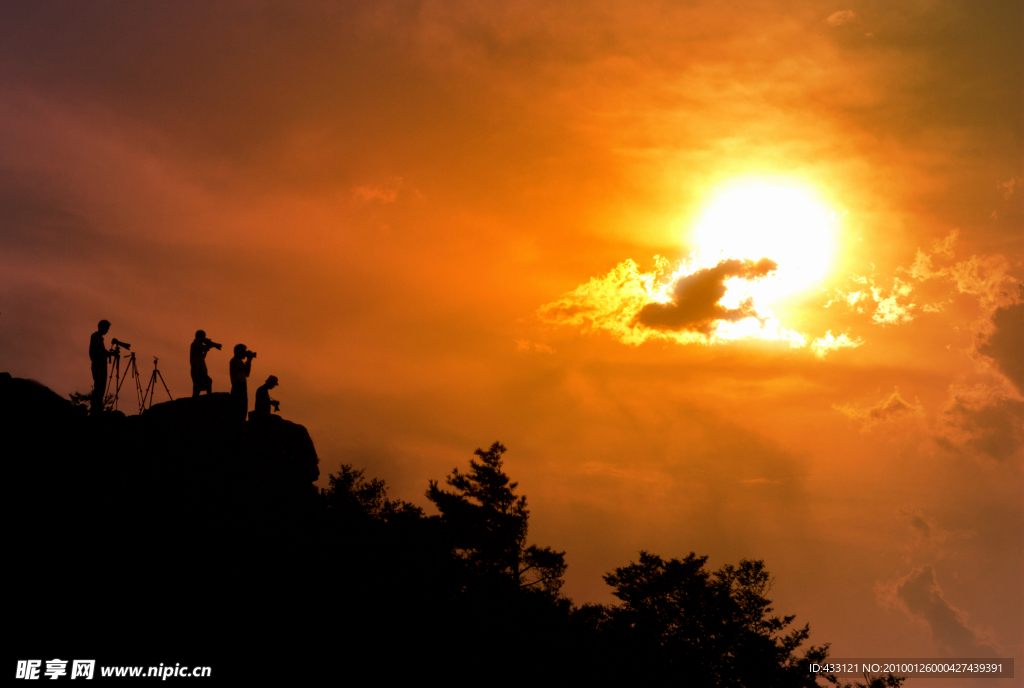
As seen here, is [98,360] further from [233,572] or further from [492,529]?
[492,529]

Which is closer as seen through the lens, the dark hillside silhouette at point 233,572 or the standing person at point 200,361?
the dark hillside silhouette at point 233,572

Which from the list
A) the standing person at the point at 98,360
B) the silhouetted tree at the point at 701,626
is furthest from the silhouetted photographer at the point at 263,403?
the silhouetted tree at the point at 701,626

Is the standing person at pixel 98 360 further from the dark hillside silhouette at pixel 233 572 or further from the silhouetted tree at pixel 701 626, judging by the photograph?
the silhouetted tree at pixel 701 626

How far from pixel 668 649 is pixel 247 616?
24627 millimetres

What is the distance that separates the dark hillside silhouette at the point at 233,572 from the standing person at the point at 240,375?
0.51 meters

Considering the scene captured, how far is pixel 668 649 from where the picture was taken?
34781mm

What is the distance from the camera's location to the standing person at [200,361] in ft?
75.6

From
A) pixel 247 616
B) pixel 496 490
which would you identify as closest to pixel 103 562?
pixel 247 616

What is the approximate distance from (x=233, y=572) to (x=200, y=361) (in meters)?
8.07

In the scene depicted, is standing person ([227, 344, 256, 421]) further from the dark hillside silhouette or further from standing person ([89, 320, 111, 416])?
standing person ([89, 320, 111, 416])

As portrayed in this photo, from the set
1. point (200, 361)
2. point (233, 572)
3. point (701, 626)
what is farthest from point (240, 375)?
point (701, 626)

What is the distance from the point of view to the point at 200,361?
2338 cm

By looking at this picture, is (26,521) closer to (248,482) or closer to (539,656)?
(248,482)

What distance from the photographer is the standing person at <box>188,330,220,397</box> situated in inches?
907
